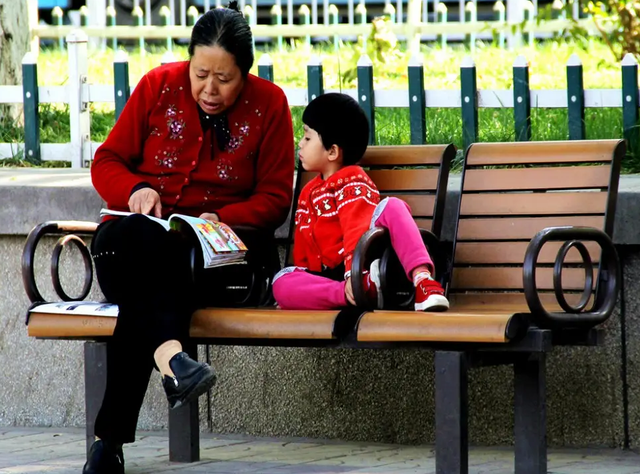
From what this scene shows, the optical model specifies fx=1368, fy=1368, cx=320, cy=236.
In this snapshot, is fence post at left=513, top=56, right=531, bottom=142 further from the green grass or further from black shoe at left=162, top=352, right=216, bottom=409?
black shoe at left=162, top=352, right=216, bottom=409

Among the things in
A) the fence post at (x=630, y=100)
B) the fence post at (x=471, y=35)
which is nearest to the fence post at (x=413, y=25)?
the fence post at (x=471, y=35)

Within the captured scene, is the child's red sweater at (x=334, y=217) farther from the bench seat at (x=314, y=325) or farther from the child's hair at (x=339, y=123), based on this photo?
the bench seat at (x=314, y=325)

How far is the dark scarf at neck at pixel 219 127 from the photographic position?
5.02 meters

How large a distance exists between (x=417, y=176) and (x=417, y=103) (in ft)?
4.55

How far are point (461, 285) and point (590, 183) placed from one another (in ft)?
1.95

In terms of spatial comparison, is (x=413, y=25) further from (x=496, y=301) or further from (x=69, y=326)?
(x=69, y=326)

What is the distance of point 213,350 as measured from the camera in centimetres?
569

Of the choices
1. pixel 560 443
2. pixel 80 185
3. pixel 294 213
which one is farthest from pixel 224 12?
pixel 560 443

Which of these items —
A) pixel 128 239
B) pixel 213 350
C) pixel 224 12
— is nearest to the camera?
pixel 128 239

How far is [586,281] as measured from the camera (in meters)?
4.45

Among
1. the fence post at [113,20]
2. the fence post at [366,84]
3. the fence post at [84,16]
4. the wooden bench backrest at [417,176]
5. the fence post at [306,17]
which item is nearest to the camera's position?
the wooden bench backrest at [417,176]

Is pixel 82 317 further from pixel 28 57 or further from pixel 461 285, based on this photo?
Result: pixel 28 57

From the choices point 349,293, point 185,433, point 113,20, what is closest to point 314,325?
point 349,293

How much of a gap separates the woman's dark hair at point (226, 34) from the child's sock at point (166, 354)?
1.14 meters
